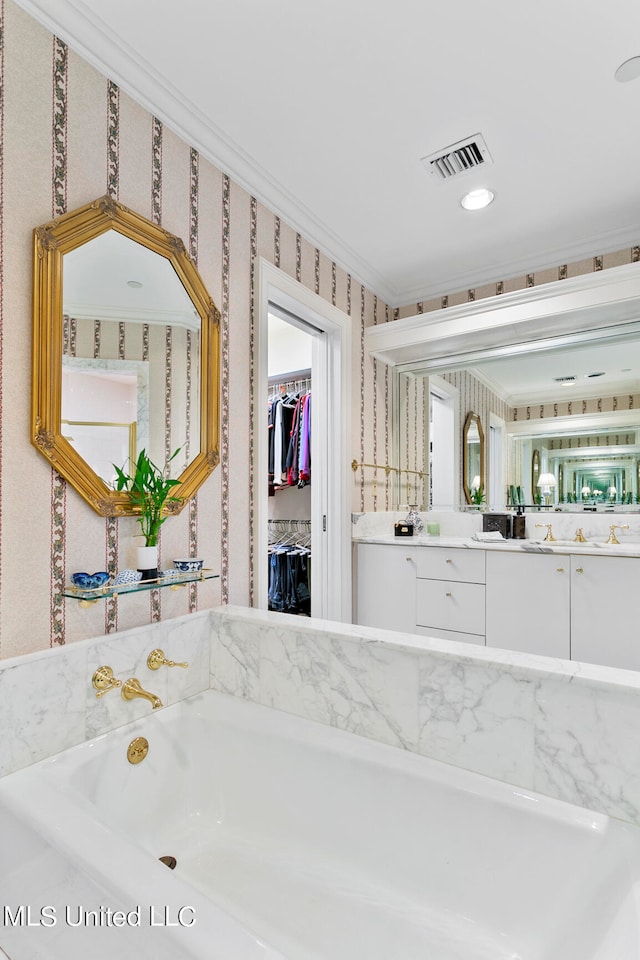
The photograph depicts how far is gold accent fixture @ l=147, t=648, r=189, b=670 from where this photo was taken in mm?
1573

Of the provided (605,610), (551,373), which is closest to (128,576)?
(605,610)

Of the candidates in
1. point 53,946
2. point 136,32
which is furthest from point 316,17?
point 53,946

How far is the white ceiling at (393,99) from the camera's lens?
4.78ft

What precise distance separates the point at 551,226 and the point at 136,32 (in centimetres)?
193

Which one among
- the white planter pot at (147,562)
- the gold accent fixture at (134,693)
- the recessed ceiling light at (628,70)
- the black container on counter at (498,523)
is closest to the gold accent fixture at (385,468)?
the black container on counter at (498,523)

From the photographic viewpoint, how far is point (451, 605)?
8.45 ft

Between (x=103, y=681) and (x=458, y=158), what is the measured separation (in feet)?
7.29

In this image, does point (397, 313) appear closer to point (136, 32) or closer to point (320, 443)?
point (320, 443)

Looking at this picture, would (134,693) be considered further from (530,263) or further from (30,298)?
(530,263)

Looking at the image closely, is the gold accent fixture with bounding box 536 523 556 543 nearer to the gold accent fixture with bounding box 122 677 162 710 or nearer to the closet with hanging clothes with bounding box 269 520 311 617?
the closet with hanging clothes with bounding box 269 520 311 617

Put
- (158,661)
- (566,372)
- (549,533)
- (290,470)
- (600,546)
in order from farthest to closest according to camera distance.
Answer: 1. (290,470)
2. (566,372)
3. (549,533)
4. (600,546)
5. (158,661)

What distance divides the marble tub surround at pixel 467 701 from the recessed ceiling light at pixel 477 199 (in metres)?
1.90

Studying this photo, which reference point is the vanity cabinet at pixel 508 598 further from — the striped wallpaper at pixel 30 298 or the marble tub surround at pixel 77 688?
the marble tub surround at pixel 77 688

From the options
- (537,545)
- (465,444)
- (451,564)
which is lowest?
(451,564)
